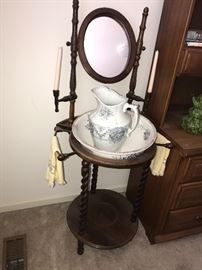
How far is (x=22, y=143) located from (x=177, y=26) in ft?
3.13

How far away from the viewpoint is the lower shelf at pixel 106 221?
4.56 feet

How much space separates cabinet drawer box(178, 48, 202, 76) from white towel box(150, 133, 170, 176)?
0.33 meters

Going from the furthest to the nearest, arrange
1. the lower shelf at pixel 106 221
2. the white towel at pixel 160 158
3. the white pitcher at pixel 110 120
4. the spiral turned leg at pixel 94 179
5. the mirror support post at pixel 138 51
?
the spiral turned leg at pixel 94 179 < the lower shelf at pixel 106 221 < the white towel at pixel 160 158 < the mirror support post at pixel 138 51 < the white pitcher at pixel 110 120

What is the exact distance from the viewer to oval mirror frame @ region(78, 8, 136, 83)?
1127 millimetres

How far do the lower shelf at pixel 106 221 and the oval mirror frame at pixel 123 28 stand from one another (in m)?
0.77

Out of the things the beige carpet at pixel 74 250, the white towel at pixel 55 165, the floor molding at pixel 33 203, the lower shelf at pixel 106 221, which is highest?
the white towel at pixel 55 165

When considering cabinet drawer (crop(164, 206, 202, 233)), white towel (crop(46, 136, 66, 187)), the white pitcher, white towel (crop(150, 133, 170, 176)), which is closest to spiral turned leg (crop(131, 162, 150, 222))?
white towel (crop(150, 133, 170, 176))

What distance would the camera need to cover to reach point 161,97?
1287mm

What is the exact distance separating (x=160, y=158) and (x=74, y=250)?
70cm

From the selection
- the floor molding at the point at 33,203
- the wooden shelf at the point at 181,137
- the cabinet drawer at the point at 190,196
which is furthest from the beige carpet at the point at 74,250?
the wooden shelf at the point at 181,137

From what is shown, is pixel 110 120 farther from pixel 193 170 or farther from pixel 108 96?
pixel 193 170

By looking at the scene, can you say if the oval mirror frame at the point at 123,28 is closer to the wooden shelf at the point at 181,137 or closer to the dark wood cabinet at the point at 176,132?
the dark wood cabinet at the point at 176,132

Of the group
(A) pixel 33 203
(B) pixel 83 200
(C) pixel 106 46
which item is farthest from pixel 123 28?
(A) pixel 33 203

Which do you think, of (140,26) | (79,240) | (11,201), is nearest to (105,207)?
(79,240)
